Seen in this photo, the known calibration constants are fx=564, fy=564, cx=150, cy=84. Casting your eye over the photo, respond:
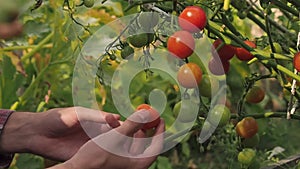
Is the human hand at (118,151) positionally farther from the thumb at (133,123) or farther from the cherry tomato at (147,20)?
the cherry tomato at (147,20)

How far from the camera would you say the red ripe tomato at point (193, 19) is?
0.77 metres

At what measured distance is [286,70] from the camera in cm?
87

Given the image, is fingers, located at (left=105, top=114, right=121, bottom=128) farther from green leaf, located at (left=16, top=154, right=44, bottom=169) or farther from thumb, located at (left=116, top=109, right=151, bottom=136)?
green leaf, located at (left=16, top=154, right=44, bottom=169)

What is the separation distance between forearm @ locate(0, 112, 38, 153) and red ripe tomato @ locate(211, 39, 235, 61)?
491 mm

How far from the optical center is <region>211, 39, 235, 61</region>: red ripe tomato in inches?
36.7

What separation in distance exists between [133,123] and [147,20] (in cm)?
16

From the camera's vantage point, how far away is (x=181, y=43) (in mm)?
796

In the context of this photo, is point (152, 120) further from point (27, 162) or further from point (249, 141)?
point (27, 162)

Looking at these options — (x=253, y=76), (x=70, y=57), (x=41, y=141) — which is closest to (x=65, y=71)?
(x=70, y=57)

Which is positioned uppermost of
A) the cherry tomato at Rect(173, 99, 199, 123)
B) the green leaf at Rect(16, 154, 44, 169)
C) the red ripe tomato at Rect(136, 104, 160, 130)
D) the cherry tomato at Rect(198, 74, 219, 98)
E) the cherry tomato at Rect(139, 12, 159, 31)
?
the cherry tomato at Rect(139, 12, 159, 31)

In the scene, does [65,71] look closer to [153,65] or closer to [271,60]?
[153,65]

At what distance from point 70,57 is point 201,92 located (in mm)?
942

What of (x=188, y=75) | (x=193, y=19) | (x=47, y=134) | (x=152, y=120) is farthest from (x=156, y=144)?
(x=47, y=134)

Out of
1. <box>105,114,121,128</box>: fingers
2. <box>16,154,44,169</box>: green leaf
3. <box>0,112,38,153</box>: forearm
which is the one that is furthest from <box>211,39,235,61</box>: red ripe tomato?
<box>16,154,44,169</box>: green leaf
